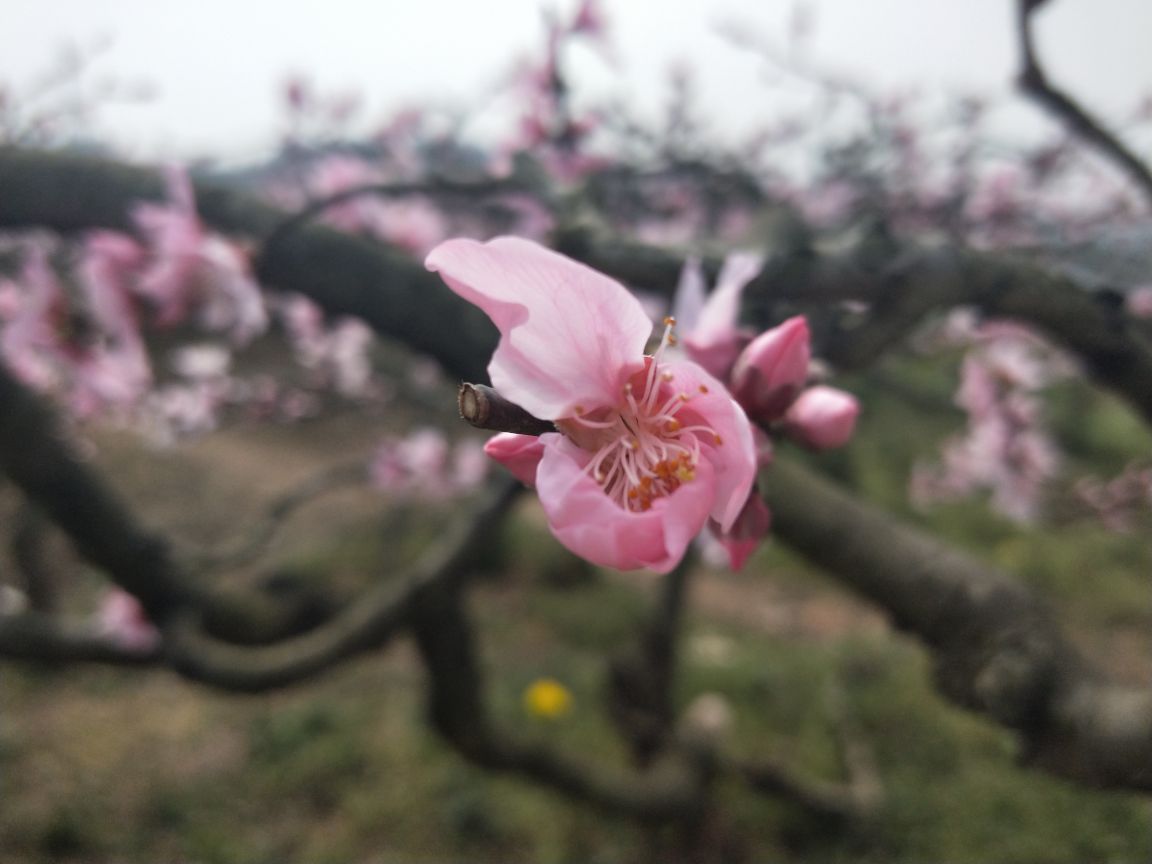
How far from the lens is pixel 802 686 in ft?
10.9

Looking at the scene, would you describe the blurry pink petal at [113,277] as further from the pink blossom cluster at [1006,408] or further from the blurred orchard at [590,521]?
the pink blossom cluster at [1006,408]

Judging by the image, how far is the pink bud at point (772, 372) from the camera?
46 cm

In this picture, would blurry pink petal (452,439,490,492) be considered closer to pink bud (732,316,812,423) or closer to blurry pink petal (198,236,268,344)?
blurry pink petal (198,236,268,344)

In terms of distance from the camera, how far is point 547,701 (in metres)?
3.10

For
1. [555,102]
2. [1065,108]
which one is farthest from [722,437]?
[555,102]

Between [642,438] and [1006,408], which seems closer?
[642,438]

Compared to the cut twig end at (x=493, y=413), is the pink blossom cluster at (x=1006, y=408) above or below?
below

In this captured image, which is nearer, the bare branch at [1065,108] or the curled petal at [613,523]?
the curled petal at [613,523]

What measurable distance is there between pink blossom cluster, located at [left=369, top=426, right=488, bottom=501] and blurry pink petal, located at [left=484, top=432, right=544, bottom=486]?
305 cm

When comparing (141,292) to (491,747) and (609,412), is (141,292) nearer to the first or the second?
(609,412)

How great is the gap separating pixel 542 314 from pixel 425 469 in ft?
11.0

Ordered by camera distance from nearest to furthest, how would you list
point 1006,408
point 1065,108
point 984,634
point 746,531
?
point 746,531, point 984,634, point 1065,108, point 1006,408

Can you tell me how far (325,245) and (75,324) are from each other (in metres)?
0.57

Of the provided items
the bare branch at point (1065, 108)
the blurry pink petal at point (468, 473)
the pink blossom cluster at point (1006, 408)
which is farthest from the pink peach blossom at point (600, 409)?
the blurry pink petal at point (468, 473)
